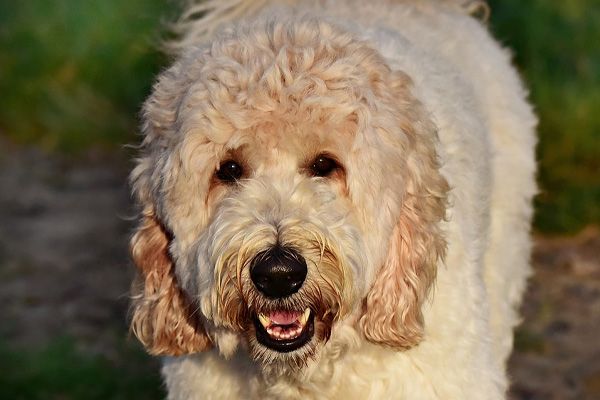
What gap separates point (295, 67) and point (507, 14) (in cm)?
452

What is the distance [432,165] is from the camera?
12.3 feet

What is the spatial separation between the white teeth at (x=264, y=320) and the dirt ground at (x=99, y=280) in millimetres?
1637

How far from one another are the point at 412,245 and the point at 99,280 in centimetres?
385

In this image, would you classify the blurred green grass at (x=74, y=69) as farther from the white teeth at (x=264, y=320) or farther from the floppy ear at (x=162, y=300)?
the white teeth at (x=264, y=320)

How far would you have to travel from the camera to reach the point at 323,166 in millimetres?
3611

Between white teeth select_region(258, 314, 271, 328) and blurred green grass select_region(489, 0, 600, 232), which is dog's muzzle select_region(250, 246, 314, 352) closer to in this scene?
white teeth select_region(258, 314, 271, 328)

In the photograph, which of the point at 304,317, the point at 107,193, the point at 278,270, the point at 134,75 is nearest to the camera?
the point at 278,270

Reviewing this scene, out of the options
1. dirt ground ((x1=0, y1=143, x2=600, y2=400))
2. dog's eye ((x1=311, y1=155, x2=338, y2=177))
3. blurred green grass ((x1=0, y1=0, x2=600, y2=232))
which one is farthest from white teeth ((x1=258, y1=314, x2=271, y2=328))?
blurred green grass ((x1=0, y1=0, x2=600, y2=232))

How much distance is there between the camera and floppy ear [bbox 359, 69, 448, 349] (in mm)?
3660

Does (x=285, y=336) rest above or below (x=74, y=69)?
above

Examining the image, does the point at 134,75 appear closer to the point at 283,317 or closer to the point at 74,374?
the point at 74,374

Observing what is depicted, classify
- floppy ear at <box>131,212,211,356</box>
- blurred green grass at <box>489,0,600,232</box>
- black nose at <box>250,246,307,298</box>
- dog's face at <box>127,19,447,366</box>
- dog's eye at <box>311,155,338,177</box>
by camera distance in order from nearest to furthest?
black nose at <box>250,246,307,298</box>
dog's face at <box>127,19,447,366</box>
dog's eye at <box>311,155,338,177</box>
floppy ear at <box>131,212,211,356</box>
blurred green grass at <box>489,0,600,232</box>

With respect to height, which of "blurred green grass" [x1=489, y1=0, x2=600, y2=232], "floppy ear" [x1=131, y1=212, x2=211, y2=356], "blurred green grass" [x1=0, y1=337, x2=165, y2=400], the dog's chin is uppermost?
the dog's chin

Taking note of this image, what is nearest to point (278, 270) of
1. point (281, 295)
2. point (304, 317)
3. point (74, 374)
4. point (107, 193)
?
point (281, 295)
